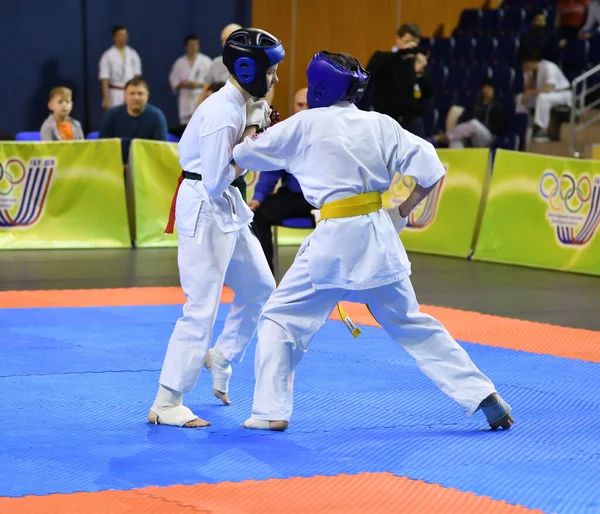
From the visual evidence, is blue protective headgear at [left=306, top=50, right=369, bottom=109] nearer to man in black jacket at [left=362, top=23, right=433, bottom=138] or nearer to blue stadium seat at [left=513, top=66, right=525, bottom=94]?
man in black jacket at [left=362, top=23, right=433, bottom=138]

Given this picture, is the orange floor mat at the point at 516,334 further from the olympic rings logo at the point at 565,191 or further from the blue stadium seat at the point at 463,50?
the blue stadium seat at the point at 463,50

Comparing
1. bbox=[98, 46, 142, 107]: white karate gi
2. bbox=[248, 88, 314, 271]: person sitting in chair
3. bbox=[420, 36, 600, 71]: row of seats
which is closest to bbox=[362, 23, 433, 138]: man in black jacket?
bbox=[248, 88, 314, 271]: person sitting in chair

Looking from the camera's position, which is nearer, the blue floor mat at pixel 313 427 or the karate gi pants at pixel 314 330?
the blue floor mat at pixel 313 427

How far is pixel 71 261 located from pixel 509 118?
634 centimetres

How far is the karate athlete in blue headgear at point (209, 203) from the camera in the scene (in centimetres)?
437

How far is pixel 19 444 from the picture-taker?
4180 mm

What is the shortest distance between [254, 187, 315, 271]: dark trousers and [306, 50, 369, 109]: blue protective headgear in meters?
4.34

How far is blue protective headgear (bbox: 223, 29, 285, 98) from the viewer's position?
173 inches

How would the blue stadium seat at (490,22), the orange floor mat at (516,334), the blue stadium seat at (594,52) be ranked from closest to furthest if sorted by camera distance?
1. the orange floor mat at (516,334)
2. the blue stadium seat at (594,52)
3. the blue stadium seat at (490,22)

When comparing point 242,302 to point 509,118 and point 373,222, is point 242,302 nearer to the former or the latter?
point 373,222

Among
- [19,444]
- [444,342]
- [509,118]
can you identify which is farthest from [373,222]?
[509,118]

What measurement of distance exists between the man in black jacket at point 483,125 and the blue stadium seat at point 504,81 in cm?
76

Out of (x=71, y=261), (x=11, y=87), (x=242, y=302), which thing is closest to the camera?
(x=242, y=302)

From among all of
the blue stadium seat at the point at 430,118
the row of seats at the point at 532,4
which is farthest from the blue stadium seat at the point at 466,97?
the row of seats at the point at 532,4
